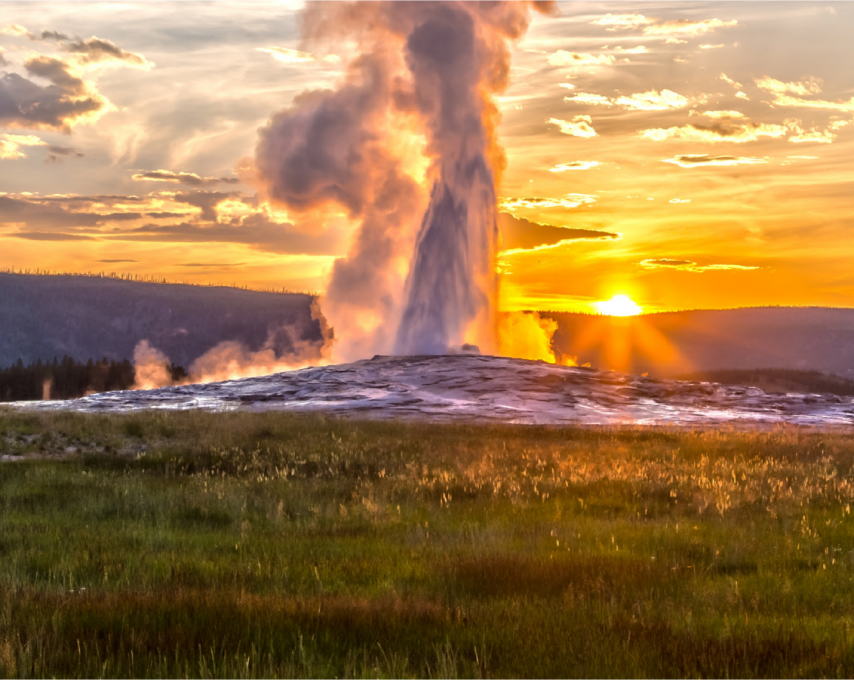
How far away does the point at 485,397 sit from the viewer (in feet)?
151

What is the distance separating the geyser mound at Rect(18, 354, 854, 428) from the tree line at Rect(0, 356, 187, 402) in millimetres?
94133

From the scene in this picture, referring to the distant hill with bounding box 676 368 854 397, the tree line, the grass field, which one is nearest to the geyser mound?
the grass field

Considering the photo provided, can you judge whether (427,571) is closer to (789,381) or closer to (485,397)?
(485,397)

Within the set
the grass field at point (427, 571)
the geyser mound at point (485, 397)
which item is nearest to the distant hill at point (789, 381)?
the geyser mound at point (485, 397)

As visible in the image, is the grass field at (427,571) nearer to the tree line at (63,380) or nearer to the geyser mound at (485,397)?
the geyser mound at (485,397)


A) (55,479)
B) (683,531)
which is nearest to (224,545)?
(683,531)

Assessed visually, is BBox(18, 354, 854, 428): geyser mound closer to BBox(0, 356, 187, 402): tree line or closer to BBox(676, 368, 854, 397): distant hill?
BBox(0, 356, 187, 402): tree line

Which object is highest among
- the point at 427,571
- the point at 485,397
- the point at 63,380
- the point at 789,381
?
the point at 485,397

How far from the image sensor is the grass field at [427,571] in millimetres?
4895

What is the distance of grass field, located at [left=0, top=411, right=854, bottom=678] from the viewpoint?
4.89m

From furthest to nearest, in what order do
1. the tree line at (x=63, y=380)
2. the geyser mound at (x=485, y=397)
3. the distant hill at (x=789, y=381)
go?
the distant hill at (x=789, y=381), the tree line at (x=63, y=380), the geyser mound at (x=485, y=397)

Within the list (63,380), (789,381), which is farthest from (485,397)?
(789,381)

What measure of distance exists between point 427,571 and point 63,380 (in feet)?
508

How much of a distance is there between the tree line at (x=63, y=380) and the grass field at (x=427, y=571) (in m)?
135
